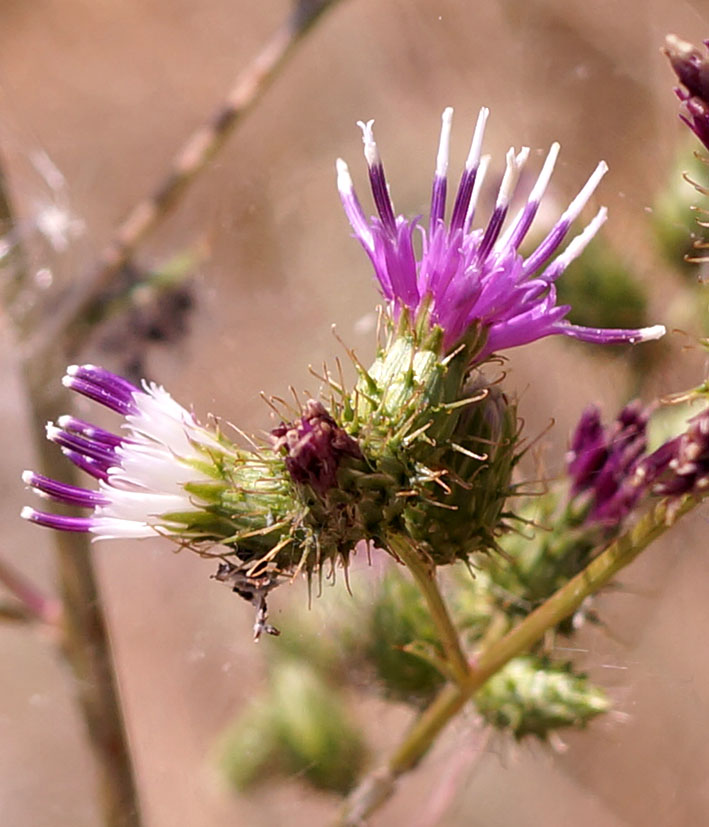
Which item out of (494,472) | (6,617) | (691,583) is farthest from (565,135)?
(691,583)

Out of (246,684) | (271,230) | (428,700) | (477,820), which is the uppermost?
(271,230)

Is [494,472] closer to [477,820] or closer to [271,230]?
[271,230]

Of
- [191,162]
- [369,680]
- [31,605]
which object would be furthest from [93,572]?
[191,162]

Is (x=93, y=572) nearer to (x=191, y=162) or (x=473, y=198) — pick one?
(x=191, y=162)

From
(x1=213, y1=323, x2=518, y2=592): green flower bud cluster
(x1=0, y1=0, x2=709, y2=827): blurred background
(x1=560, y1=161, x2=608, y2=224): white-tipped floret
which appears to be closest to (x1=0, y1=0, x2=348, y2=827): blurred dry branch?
(x1=0, y1=0, x2=709, y2=827): blurred background

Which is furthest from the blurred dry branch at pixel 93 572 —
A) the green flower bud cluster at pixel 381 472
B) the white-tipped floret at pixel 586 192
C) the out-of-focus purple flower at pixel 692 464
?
the out-of-focus purple flower at pixel 692 464

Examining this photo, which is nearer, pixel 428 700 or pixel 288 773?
pixel 428 700

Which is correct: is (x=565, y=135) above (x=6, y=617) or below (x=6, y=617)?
above

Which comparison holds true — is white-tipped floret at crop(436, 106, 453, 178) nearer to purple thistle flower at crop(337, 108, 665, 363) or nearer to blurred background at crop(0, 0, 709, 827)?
purple thistle flower at crop(337, 108, 665, 363)
